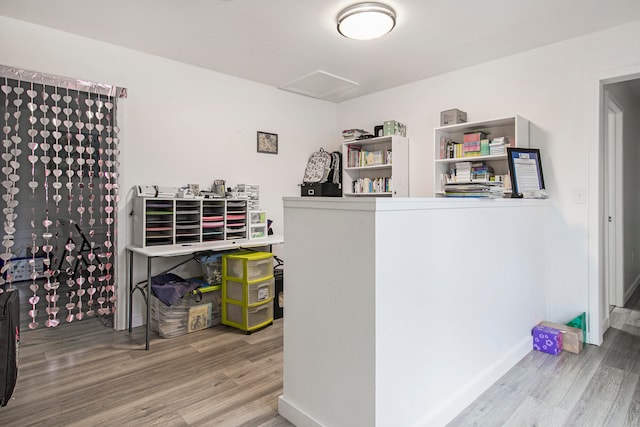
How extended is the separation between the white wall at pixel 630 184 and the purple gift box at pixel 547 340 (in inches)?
74.9

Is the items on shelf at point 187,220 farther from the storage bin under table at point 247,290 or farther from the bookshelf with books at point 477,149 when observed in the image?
the bookshelf with books at point 477,149

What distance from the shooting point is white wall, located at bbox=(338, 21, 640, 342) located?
280cm

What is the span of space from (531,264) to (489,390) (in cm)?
113

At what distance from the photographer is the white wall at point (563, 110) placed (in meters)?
2.80

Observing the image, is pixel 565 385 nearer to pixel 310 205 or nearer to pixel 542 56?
pixel 310 205

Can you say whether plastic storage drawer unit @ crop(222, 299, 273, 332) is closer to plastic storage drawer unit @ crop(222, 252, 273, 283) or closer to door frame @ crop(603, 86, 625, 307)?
plastic storage drawer unit @ crop(222, 252, 273, 283)

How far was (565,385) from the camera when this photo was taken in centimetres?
212

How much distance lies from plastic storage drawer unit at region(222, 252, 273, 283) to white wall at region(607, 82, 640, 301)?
12.0 ft

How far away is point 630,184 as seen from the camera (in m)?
4.22

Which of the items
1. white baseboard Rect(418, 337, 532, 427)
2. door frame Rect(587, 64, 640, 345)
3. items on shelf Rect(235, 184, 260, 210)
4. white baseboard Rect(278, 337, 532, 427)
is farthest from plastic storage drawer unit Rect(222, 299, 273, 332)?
door frame Rect(587, 64, 640, 345)

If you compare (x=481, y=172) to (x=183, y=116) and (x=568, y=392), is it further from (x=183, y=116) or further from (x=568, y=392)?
(x=183, y=116)

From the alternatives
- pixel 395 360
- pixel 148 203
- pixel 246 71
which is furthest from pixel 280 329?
pixel 246 71

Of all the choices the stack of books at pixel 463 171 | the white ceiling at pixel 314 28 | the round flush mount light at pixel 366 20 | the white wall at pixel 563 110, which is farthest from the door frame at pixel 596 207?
the round flush mount light at pixel 366 20

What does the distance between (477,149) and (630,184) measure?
242 cm
